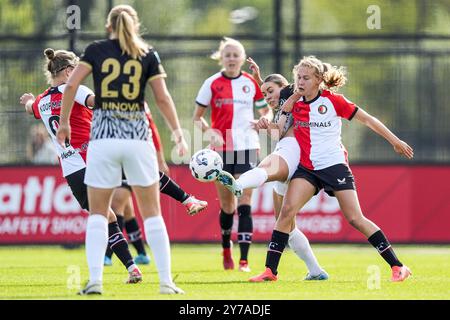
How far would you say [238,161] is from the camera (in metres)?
12.3

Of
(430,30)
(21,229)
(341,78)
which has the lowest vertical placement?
(21,229)

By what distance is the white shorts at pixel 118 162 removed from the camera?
27.3 ft

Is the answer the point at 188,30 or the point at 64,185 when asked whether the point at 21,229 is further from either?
the point at 188,30

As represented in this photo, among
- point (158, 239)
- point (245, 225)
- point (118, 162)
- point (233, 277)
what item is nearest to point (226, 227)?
point (245, 225)

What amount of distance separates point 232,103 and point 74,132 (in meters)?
2.58

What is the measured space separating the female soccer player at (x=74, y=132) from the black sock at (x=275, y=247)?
3.86 feet

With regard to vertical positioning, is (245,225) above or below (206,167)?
below

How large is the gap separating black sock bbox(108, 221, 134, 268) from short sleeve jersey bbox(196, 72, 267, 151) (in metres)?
2.53

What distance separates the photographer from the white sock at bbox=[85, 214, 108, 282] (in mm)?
8461

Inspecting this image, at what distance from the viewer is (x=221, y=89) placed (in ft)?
41.1

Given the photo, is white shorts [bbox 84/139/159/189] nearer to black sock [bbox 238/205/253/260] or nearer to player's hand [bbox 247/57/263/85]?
player's hand [bbox 247/57/263/85]

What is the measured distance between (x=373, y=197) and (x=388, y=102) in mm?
1744

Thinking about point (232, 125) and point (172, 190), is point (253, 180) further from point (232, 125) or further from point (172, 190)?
point (232, 125)
